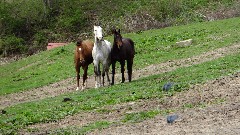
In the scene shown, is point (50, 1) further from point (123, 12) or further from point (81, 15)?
point (123, 12)

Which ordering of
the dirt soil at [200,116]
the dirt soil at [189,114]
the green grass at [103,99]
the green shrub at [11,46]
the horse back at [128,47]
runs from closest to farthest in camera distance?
the dirt soil at [200,116] → the dirt soil at [189,114] → the green grass at [103,99] → the horse back at [128,47] → the green shrub at [11,46]

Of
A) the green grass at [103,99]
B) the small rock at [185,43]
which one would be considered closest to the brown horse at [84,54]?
the green grass at [103,99]

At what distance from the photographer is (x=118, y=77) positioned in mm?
23344

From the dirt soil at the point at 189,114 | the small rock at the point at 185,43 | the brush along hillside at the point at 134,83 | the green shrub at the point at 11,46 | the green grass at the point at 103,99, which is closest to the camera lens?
the dirt soil at the point at 189,114

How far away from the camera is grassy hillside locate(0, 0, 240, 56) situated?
42938 mm

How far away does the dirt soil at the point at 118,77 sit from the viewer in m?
21.8

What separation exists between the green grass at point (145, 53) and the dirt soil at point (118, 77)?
1087mm

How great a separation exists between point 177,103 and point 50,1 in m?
43.7

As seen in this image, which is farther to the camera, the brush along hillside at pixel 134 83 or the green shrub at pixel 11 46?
the green shrub at pixel 11 46

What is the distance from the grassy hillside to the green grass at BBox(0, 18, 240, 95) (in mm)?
6795

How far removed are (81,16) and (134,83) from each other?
1318 inches

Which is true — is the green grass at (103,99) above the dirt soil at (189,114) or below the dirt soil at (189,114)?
below

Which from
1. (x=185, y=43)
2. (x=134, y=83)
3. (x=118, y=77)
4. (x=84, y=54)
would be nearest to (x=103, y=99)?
(x=134, y=83)

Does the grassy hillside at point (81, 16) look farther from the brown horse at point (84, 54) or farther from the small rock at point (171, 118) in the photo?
the small rock at point (171, 118)
